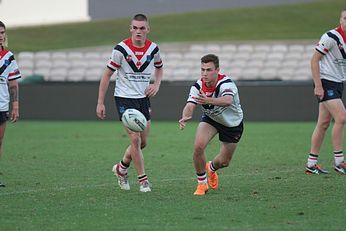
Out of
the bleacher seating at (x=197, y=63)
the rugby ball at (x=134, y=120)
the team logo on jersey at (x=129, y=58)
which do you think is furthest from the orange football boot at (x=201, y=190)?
the bleacher seating at (x=197, y=63)

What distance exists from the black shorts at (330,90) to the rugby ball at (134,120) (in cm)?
271

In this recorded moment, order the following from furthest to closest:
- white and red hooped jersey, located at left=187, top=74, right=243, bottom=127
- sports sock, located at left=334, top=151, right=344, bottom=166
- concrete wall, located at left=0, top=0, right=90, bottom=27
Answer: concrete wall, located at left=0, top=0, right=90, bottom=27, sports sock, located at left=334, top=151, right=344, bottom=166, white and red hooped jersey, located at left=187, top=74, right=243, bottom=127

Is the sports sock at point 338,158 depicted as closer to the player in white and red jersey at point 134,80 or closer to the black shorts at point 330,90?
the black shorts at point 330,90

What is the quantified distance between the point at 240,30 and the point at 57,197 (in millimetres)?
27413

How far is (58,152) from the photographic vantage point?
47.6 feet

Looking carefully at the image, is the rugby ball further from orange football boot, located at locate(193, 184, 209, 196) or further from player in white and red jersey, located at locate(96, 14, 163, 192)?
orange football boot, located at locate(193, 184, 209, 196)

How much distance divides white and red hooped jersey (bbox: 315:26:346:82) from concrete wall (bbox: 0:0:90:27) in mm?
27355

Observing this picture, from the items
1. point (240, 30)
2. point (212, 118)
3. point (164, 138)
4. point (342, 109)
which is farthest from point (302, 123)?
point (240, 30)

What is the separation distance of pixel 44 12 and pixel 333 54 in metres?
28.9

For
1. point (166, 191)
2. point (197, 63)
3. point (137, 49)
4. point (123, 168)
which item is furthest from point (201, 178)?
point (197, 63)

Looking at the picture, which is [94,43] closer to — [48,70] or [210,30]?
[210,30]

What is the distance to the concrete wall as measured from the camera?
3759 cm

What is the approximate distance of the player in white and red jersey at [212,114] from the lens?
355 inches

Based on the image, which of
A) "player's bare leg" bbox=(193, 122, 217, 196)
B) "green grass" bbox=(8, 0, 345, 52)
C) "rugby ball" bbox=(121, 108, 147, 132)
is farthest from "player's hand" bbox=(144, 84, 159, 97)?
"green grass" bbox=(8, 0, 345, 52)
